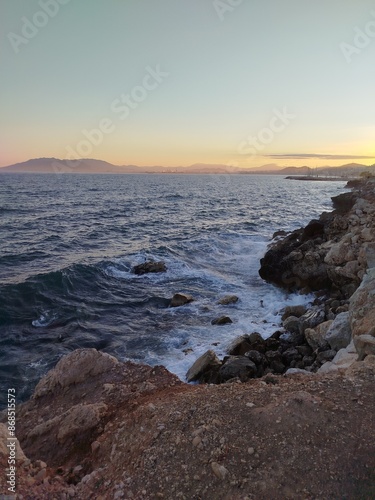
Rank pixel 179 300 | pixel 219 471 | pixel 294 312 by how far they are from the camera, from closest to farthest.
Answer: pixel 219 471 → pixel 294 312 → pixel 179 300

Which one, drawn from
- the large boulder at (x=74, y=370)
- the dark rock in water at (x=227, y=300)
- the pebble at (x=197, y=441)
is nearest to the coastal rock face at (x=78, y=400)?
the large boulder at (x=74, y=370)

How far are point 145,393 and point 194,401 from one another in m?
1.78

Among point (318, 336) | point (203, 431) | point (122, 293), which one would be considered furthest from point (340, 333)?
point (122, 293)

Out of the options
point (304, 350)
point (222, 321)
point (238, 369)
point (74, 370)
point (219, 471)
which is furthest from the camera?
point (222, 321)

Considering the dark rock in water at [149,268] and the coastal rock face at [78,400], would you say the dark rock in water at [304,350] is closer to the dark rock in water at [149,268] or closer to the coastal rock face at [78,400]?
the coastal rock face at [78,400]

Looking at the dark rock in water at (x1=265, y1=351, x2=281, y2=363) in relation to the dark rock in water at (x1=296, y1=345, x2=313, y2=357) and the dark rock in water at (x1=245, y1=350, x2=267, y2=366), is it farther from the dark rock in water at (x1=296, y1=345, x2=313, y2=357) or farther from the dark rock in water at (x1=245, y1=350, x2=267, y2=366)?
the dark rock in water at (x1=296, y1=345, x2=313, y2=357)

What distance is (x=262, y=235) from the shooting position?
3628 centimetres

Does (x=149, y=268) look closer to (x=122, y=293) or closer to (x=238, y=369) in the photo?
(x=122, y=293)

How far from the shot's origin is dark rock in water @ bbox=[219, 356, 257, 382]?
397 inches

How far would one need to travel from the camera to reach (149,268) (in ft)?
77.4

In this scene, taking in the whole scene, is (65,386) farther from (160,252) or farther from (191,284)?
(160,252)

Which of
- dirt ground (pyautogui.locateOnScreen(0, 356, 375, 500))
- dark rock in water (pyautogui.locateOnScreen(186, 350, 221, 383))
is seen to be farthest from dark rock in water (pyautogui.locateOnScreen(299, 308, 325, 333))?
dirt ground (pyautogui.locateOnScreen(0, 356, 375, 500))

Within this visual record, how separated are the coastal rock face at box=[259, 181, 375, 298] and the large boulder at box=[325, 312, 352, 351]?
265cm

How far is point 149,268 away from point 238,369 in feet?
46.4
